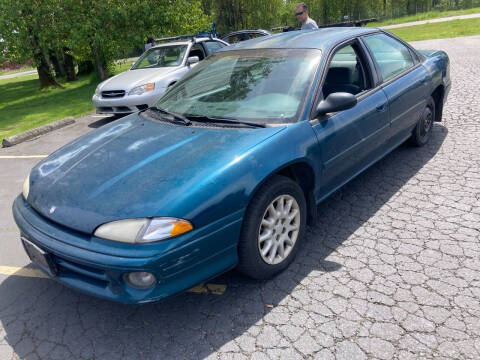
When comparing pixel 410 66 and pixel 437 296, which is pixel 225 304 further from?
pixel 410 66

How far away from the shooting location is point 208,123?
3150 millimetres

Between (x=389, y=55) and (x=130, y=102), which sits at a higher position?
(x=389, y=55)

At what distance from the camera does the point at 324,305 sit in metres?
2.65

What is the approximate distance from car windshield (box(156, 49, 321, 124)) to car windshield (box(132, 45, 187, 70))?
560 cm

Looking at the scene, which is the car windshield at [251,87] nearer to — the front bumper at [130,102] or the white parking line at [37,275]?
the white parking line at [37,275]

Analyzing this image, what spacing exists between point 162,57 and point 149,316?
778 centimetres

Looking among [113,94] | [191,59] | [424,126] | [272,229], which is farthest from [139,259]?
[191,59]

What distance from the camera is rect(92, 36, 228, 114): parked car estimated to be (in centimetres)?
828

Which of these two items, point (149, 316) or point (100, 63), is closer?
point (149, 316)

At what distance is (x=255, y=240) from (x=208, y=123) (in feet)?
3.38

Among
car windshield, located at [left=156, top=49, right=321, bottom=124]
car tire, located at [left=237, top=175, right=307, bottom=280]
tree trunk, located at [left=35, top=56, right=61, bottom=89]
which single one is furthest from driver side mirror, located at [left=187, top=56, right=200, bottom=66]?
tree trunk, located at [left=35, top=56, right=61, bottom=89]

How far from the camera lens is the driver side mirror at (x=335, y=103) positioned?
3.06m

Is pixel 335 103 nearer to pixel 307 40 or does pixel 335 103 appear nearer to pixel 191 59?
pixel 307 40

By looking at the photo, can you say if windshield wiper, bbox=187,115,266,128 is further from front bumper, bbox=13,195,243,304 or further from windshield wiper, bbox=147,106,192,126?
front bumper, bbox=13,195,243,304
